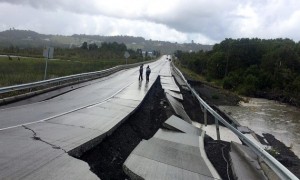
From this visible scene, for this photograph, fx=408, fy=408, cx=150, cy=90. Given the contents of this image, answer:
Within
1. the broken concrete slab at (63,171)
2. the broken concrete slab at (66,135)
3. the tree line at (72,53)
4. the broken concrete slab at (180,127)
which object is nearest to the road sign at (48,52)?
the broken concrete slab at (180,127)

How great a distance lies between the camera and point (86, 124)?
43.5ft

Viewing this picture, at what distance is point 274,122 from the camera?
35.2m

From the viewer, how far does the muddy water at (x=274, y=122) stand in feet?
90.9

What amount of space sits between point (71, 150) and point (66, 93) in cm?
1540

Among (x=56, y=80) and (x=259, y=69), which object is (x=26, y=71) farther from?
(x=259, y=69)

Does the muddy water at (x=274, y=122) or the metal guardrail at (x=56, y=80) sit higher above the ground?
the metal guardrail at (x=56, y=80)

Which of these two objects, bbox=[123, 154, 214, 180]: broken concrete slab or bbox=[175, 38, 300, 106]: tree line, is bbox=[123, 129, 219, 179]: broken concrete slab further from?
bbox=[175, 38, 300, 106]: tree line

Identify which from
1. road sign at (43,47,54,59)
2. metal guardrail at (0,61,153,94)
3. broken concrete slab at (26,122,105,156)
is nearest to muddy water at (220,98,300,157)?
metal guardrail at (0,61,153,94)

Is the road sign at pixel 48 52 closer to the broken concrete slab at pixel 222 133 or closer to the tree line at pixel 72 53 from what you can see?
the broken concrete slab at pixel 222 133

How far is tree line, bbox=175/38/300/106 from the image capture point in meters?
61.2

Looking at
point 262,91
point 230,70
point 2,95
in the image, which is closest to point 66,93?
point 2,95

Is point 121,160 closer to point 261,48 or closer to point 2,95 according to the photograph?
point 2,95

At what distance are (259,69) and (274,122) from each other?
133 ft

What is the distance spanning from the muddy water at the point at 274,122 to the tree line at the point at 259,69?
10.5m
